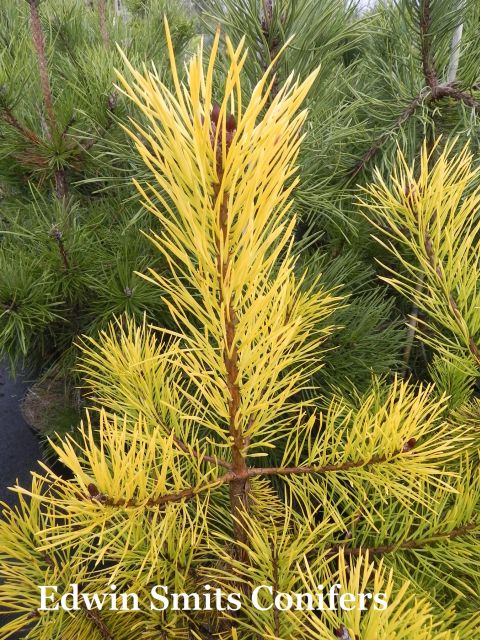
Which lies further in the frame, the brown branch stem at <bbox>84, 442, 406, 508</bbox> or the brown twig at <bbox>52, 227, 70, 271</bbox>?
the brown twig at <bbox>52, 227, 70, 271</bbox>

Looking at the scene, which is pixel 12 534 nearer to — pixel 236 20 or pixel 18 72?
pixel 236 20

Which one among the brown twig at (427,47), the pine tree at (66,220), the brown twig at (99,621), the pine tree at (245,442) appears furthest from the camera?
the pine tree at (66,220)

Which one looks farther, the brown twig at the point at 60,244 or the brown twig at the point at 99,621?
the brown twig at the point at 60,244

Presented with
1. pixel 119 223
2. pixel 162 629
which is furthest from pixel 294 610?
pixel 119 223

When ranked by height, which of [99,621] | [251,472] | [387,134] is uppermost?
[387,134]

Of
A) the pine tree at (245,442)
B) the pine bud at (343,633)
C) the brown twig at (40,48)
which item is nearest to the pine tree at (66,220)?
the brown twig at (40,48)

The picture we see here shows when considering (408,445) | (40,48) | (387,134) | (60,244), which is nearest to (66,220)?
(60,244)

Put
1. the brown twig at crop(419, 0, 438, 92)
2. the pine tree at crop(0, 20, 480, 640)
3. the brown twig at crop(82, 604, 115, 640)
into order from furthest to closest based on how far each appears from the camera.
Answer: the brown twig at crop(419, 0, 438, 92) → the brown twig at crop(82, 604, 115, 640) → the pine tree at crop(0, 20, 480, 640)

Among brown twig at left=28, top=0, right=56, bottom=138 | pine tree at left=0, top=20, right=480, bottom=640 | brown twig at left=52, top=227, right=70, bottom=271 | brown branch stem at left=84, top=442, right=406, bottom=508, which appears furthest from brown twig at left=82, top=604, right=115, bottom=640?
brown twig at left=28, top=0, right=56, bottom=138

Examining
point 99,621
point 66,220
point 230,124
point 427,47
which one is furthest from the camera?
point 66,220

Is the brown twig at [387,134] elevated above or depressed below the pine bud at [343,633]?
above

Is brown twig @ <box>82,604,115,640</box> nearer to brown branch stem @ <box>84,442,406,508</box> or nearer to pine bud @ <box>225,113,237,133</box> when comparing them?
brown branch stem @ <box>84,442,406,508</box>

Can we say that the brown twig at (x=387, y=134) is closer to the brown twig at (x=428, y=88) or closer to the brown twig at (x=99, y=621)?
the brown twig at (x=428, y=88)

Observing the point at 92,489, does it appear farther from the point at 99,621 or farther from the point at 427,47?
the point at 427,47
